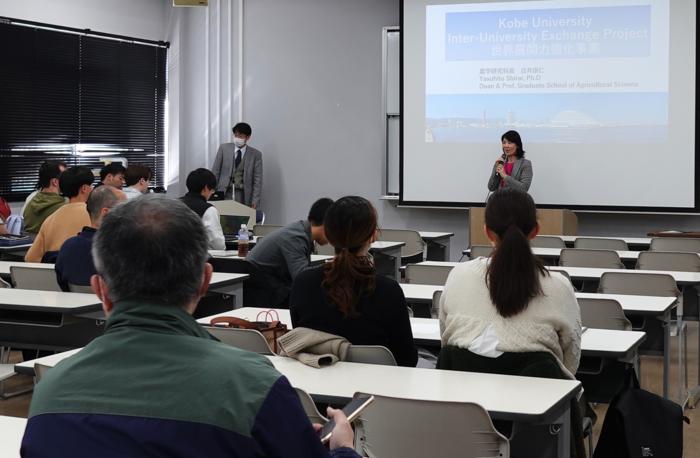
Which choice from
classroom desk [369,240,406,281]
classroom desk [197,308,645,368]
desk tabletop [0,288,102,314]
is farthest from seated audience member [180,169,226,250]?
classroom desk [197,308,645,368]

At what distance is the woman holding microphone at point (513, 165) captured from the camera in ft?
29.1

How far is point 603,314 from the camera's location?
14.0 feet

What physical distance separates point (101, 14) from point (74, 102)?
3.51 feet

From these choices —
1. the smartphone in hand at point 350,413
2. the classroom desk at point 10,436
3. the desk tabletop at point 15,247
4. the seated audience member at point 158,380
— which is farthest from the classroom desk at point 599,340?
the desk tabletop at point 15,247

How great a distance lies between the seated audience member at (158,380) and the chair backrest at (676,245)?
229 inches

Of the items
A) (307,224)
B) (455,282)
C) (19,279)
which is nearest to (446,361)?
(455,282)

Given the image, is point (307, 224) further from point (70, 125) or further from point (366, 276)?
point (70, 125)

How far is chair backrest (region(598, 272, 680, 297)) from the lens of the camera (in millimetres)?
5023

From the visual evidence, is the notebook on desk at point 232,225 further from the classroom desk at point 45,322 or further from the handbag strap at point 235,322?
the handbag strap at point 235,322

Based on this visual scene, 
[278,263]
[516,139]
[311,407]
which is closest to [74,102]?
[516,139]

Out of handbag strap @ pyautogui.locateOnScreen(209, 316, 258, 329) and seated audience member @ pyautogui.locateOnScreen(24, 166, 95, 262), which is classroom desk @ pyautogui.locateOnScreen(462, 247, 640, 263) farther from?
handbag strap @ pyautogui.locateOnScreen(209, 316, 258, 329)

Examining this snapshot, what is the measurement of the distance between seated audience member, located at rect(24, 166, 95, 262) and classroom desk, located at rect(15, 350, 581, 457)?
280 cm

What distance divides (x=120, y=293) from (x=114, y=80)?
9.19 metres

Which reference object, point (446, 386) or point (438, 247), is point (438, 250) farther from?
point (446, 386)
